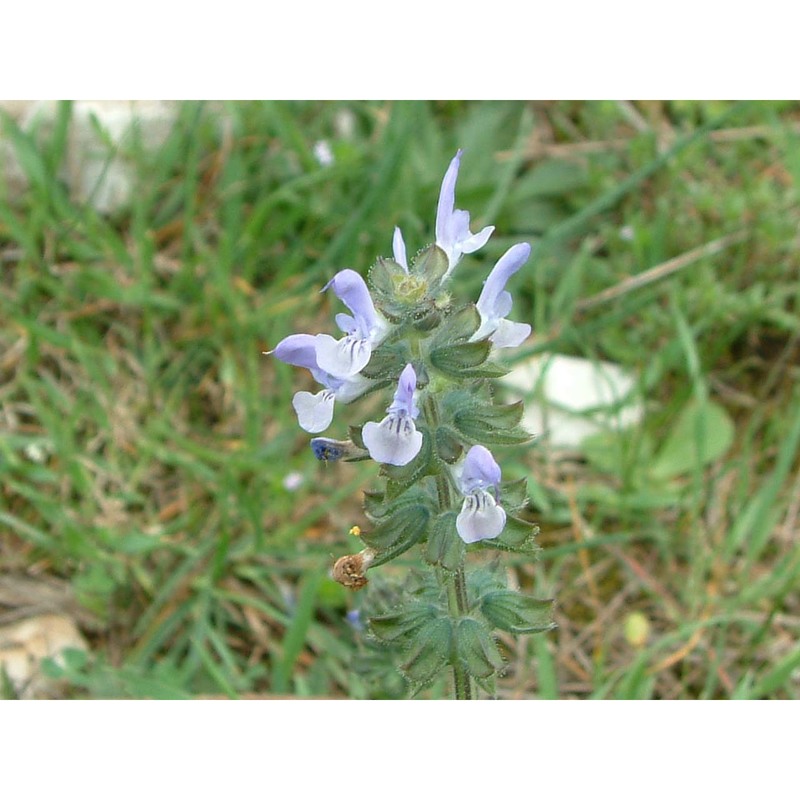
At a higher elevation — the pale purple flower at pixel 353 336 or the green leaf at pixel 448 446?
the pale purple flower at pixel 353 336

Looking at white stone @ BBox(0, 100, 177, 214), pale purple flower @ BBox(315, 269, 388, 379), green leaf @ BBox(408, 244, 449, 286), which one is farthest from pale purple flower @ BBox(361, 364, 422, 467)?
white stone @ BBox(0, 100, 177, 214)

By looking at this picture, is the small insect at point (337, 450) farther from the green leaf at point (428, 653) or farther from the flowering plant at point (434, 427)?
the green leaf at point (428, 653)

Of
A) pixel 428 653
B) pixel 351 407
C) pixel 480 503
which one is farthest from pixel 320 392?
pixel 351 407

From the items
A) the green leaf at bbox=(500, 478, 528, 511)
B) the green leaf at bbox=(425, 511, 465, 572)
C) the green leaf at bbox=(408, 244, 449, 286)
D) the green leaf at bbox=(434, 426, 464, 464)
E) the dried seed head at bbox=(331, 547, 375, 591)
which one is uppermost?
the green leaf at bbox=(408, 244, 449, 286)

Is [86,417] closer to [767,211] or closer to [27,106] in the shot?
[27,106]

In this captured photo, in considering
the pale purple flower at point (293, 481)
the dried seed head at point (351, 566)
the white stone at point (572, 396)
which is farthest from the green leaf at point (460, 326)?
the white stone at point (572, 396)

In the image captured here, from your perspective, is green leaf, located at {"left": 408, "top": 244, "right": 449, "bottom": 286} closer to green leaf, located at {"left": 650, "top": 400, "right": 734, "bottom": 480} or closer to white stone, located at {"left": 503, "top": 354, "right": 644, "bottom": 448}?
white stone, located at {"left": 503, "top": 354, "right": 644, "bottom": 448}
